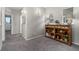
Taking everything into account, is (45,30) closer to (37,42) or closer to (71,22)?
(37,42)

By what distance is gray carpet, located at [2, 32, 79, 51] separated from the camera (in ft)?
6.04

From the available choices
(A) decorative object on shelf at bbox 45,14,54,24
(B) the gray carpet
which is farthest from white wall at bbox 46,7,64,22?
(B) the gray carpet

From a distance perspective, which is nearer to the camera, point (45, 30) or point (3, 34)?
point (3, 34)

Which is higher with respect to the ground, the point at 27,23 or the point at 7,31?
the point at 27,23

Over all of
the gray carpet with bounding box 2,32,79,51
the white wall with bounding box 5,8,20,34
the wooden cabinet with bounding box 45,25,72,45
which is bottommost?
the gray carpet with bounding box 2,32,79,51

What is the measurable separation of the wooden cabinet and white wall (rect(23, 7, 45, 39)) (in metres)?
0.16

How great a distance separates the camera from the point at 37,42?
190 cm

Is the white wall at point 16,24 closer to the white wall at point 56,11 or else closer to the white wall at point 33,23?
the white wall at point 33,23

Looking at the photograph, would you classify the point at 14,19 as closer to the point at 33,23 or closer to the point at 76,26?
the point at 33,23

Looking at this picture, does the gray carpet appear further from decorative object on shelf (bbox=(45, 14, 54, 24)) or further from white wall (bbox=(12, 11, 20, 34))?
decorative object on shelf (bbox=(45, 14, 54, 24))

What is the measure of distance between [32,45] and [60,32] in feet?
2.32

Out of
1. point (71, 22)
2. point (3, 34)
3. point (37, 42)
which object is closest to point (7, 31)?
point (3, 34)
